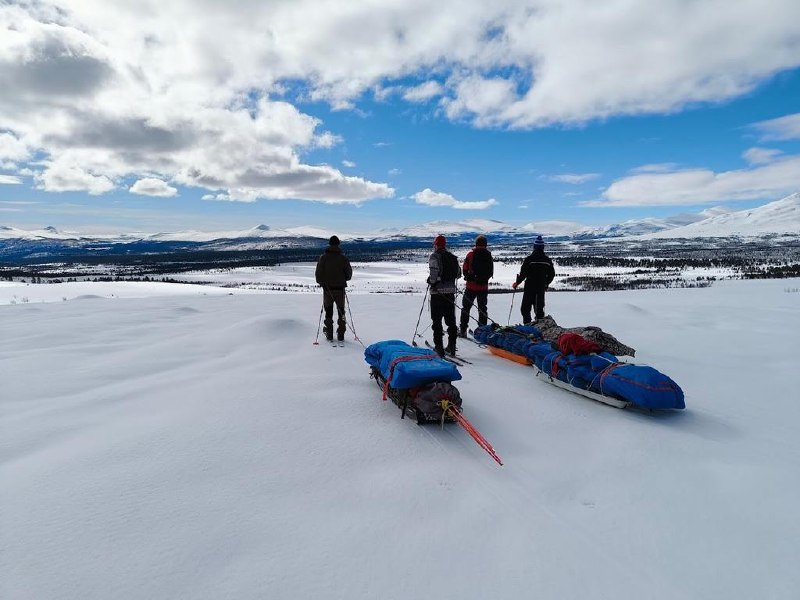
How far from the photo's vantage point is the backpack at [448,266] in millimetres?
7273

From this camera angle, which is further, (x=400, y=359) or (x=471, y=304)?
(x=471, y=304)

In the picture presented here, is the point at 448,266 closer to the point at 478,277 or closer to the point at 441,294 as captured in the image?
the point at 441,294

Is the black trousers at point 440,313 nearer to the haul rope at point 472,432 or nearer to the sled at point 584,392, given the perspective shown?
the sled at point 584,392

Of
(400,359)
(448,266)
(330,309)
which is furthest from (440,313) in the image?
(400,359)

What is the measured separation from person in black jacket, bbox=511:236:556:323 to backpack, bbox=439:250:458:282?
7.01 ft

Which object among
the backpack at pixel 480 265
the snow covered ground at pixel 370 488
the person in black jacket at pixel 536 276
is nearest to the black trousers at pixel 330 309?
the snow covered ground at pixel 370 488

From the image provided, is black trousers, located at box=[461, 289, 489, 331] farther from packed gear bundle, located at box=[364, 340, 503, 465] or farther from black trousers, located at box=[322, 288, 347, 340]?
packed gear bundle, located at box=[364, 340, 503, 465]

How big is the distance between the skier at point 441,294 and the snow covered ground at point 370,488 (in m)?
1.37

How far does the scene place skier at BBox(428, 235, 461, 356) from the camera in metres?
7.21

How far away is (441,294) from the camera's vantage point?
23.8 feet

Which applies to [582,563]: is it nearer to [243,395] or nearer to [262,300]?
[243,395]

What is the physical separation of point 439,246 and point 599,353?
3.15m

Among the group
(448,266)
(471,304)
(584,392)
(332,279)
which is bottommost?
(584,392)

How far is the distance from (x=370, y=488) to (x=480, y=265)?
607cm
